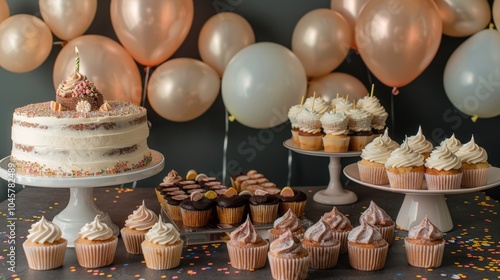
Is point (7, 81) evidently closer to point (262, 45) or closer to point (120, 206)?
point (120, 206)

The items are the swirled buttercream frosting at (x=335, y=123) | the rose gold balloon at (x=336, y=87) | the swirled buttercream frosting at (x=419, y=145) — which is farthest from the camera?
the rose gold balloon at (x=336, y=87)

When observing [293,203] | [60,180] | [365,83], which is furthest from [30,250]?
[365,83]

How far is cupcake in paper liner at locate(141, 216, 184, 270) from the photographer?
2262mm

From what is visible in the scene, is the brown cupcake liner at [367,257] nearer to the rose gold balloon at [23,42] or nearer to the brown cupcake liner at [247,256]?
the brown cupcake liner at [247,256]

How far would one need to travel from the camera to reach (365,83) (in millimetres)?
3658

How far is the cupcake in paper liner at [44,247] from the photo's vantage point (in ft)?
7.39

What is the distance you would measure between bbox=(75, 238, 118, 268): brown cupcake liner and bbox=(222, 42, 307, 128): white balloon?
101cm

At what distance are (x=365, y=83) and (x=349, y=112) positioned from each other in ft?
2.19

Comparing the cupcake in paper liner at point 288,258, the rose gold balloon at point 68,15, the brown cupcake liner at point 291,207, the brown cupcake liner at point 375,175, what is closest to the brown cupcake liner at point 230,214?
the brown cupcake liner at point 291,207

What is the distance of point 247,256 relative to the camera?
226 cm

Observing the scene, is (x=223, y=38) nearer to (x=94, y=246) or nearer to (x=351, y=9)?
(x=351, y=9)

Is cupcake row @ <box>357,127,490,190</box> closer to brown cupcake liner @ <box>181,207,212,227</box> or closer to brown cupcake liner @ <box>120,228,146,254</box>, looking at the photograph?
brown cupcake liner @ <box>181,207,212,227</box>

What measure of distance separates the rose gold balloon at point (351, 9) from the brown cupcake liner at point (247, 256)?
1.40 m

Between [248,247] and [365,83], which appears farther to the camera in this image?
[365,83]
